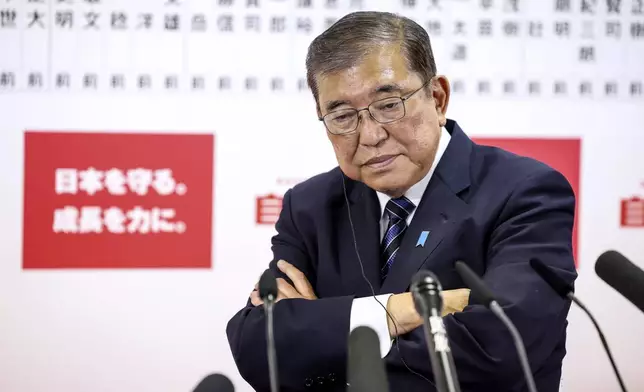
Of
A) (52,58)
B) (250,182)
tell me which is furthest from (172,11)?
(250,182)

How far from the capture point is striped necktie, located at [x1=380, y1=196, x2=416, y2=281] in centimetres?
193

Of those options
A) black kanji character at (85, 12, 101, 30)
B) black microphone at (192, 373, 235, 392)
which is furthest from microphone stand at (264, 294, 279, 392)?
black kanji character at (85, 12, 101, 30)

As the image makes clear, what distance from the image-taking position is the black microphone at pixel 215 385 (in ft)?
3.01

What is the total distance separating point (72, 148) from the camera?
288cm

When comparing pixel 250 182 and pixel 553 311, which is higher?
pixel 250 182

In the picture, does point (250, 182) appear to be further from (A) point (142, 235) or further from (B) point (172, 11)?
(B) point (172, 11)

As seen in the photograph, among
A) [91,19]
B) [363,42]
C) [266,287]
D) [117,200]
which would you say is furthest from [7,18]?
[266,287]

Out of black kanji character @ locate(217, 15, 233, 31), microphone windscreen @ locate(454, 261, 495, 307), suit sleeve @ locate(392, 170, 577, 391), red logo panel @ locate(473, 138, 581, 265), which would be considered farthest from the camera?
red logo panel @ locate(473, 138, 581, 265)

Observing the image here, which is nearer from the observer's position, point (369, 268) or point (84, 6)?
point (369, 268)

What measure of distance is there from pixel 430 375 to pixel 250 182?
4.81 ft

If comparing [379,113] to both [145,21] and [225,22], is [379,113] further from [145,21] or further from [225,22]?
[145,21]

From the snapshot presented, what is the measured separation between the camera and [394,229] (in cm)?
195

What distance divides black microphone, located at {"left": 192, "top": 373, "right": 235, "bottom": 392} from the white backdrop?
202 cm

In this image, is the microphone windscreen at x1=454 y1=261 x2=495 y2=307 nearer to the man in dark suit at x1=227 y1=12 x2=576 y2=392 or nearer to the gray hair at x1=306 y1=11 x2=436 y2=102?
the man in dark suit at x1=227 y1=12 x2=576 y2=392
